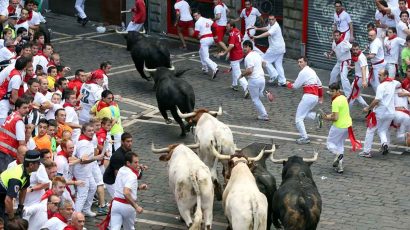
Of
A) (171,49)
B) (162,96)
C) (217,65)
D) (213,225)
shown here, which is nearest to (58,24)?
(171,49)

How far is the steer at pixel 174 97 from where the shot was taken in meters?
25.2

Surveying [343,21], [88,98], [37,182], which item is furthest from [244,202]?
[343,21]

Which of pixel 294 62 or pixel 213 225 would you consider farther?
pixel 294 62

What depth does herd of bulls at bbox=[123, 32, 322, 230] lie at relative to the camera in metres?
18.2

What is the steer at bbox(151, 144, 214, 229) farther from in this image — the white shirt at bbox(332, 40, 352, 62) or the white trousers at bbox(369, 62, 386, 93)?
the white trousers at bbox(369, 62, 386, 93)

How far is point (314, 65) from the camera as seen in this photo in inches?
1241

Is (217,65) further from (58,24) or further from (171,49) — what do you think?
(58,24)

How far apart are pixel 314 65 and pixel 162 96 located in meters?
7.30

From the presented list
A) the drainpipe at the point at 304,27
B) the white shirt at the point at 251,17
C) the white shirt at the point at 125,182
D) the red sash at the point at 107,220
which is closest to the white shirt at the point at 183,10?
the white shirt at the point at 251,17

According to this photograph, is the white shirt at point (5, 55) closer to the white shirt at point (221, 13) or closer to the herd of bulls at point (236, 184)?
the herd of bulls at point (236, 184)

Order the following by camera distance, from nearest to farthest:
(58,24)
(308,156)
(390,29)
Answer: (308,156) → (390,29) → (58,24)

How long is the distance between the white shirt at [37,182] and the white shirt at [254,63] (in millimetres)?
9002

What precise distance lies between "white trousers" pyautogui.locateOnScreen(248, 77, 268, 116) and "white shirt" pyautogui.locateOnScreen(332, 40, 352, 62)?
2714mm

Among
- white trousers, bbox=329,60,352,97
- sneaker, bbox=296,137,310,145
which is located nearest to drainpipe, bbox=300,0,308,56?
white trousers, bbox=329,60,352,97
